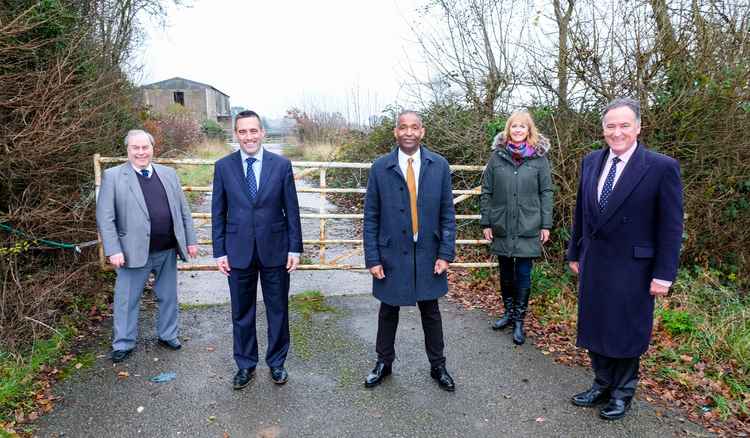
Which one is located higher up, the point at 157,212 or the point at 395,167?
the point at 395,167

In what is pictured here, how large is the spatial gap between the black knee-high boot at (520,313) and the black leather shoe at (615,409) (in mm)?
1176

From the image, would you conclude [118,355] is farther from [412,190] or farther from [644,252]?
[644,252]

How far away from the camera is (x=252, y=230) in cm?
326

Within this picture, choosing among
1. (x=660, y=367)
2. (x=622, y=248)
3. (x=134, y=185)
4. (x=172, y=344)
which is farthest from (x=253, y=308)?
(x=660, y=367)

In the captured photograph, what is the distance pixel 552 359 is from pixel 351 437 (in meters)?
1.96

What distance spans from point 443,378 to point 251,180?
1.98m

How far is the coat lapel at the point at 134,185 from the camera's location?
148 inches

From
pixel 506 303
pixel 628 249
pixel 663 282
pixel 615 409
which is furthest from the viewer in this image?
pixel 506 303

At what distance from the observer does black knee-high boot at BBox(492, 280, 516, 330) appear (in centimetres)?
443

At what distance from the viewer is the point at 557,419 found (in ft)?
10.1

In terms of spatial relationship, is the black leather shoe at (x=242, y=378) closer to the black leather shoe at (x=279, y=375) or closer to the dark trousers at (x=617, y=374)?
the black leather shoe at (x=279, y=375)

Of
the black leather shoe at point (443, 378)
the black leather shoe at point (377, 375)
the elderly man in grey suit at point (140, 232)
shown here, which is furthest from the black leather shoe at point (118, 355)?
the black leather shoe at point (443, 378)

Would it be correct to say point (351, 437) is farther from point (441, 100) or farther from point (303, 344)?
point (441, 100)

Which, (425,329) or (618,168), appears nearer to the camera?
(618,168)
